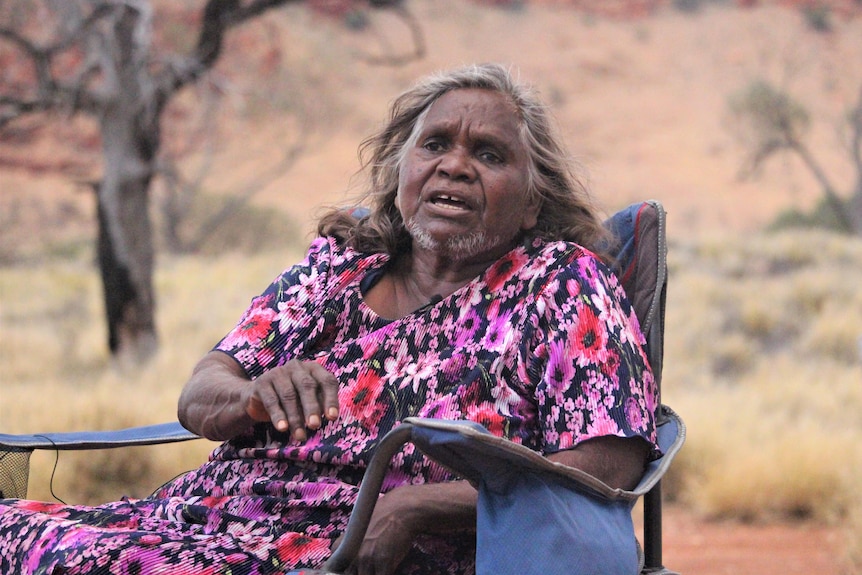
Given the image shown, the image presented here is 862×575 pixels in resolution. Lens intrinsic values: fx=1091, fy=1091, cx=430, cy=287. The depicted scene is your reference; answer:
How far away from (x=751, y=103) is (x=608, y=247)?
732 inches

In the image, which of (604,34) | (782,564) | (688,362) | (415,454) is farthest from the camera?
(604,34)

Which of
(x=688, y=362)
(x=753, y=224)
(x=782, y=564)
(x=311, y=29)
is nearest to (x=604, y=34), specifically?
(x=311, y=29)

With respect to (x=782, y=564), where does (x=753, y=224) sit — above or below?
above

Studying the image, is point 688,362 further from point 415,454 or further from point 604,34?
point 604,34

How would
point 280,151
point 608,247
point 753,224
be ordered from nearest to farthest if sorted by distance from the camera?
point 608,247 < point 753,224 < point 280,151

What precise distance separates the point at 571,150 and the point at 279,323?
35.4 inches

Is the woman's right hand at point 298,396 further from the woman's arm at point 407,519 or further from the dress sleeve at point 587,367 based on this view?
the dress sleeve at point 587,367

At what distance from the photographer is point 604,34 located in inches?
1253

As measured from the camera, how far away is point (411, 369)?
2.45 m

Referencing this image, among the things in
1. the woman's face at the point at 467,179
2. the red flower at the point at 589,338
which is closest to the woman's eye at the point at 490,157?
the woman's face at the point at 467,179

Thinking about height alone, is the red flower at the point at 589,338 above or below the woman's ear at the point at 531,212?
below

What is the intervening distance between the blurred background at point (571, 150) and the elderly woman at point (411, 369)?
0.99ft

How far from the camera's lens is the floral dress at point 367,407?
217 cm

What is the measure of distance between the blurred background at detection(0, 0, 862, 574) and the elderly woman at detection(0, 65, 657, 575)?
0.30 meters
